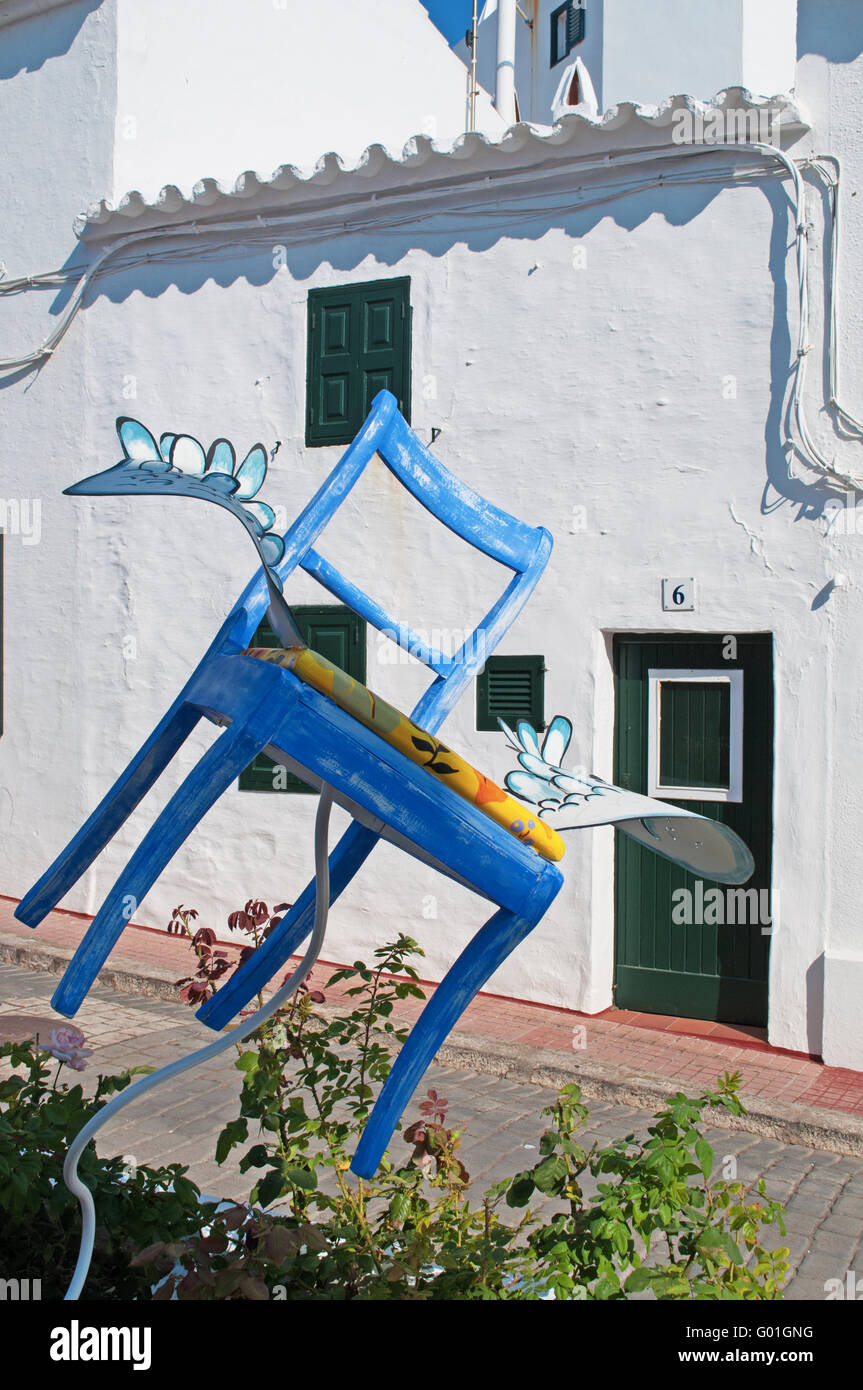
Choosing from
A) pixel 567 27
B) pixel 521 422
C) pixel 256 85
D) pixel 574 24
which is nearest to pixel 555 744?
pixel 521 422

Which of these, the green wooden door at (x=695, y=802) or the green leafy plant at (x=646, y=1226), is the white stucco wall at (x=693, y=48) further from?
the green leafy plant at (x=646, y=1226)

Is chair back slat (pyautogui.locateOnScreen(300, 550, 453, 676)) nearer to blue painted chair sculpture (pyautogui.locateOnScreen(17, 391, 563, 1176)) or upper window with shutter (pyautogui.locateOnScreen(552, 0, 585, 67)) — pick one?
blue painted chair sculpture (pyautogui.locateOnScreen(17, 391, 563, 1176))

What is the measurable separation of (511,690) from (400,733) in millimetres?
5220

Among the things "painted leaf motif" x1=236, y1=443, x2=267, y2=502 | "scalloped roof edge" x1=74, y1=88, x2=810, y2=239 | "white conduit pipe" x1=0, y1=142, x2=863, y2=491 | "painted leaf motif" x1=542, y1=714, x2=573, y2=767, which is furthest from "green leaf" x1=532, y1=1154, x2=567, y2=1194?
"scalloped roof edge" x1=74, y1=88, x2=810, y2=239

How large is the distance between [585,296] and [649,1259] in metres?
5.10

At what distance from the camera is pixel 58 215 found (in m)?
8.94

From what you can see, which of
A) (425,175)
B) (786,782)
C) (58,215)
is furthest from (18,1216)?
(58,215)

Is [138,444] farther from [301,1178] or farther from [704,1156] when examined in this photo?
[704,1156]

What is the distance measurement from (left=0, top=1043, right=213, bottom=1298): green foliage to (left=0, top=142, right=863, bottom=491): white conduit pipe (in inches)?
190

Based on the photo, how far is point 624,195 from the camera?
6648 mm

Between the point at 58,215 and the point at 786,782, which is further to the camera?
the point at 58,215

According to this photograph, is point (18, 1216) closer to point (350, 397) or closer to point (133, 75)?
point (350, 397)

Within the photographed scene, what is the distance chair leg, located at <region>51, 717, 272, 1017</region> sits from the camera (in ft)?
5.94
